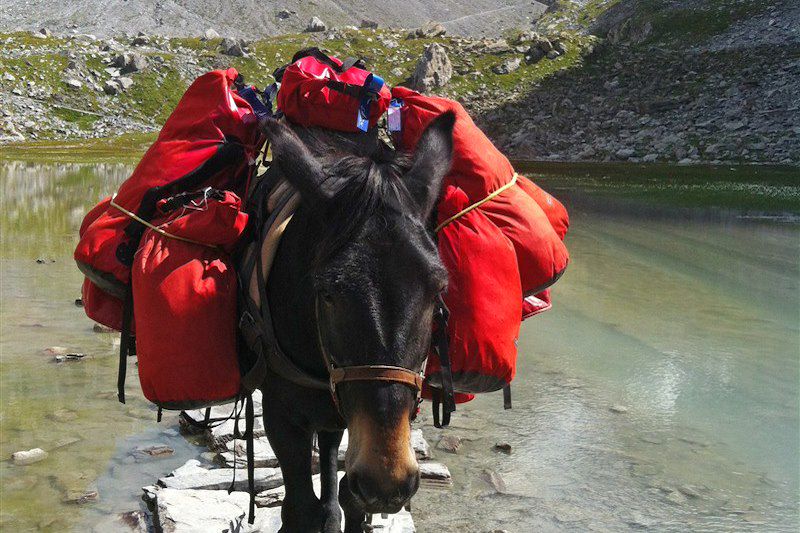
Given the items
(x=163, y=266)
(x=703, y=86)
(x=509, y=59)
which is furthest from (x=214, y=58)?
(x=163, y=266)

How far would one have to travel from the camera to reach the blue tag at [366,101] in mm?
3418

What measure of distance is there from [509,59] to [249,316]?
73502 millimetres

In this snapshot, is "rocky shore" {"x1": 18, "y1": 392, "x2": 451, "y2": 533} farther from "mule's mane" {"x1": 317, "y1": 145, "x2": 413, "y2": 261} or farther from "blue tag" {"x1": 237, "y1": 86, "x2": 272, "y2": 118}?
"mule's mane" {"x1": 317, "y1": 145, "x2": 413, "y2": 261}

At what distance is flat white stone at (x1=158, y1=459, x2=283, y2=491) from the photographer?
16.5ft

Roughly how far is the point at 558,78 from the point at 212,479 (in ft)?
202

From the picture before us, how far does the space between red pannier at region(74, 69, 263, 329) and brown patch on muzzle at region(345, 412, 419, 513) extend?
183cm

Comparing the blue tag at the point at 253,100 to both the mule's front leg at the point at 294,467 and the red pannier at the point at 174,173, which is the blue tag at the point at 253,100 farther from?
the mule's front leg at the point at 294,467

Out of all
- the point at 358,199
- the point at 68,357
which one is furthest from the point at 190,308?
the point at 68,357

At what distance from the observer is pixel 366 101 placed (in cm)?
345

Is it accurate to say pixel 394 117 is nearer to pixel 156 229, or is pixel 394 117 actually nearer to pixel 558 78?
pixel 156 229

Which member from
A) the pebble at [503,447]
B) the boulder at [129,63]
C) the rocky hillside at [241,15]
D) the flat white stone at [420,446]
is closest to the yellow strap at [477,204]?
the flat white stone at [420,446]

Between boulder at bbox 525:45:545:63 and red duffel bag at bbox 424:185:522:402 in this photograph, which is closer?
red duffel bag at bbox 424:185:522:402

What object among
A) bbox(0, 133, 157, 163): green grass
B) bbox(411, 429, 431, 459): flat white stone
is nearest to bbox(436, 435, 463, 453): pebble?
bbox(411, 429, 431, 459): flat white stone

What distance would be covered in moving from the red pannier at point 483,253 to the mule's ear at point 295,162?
73cm
